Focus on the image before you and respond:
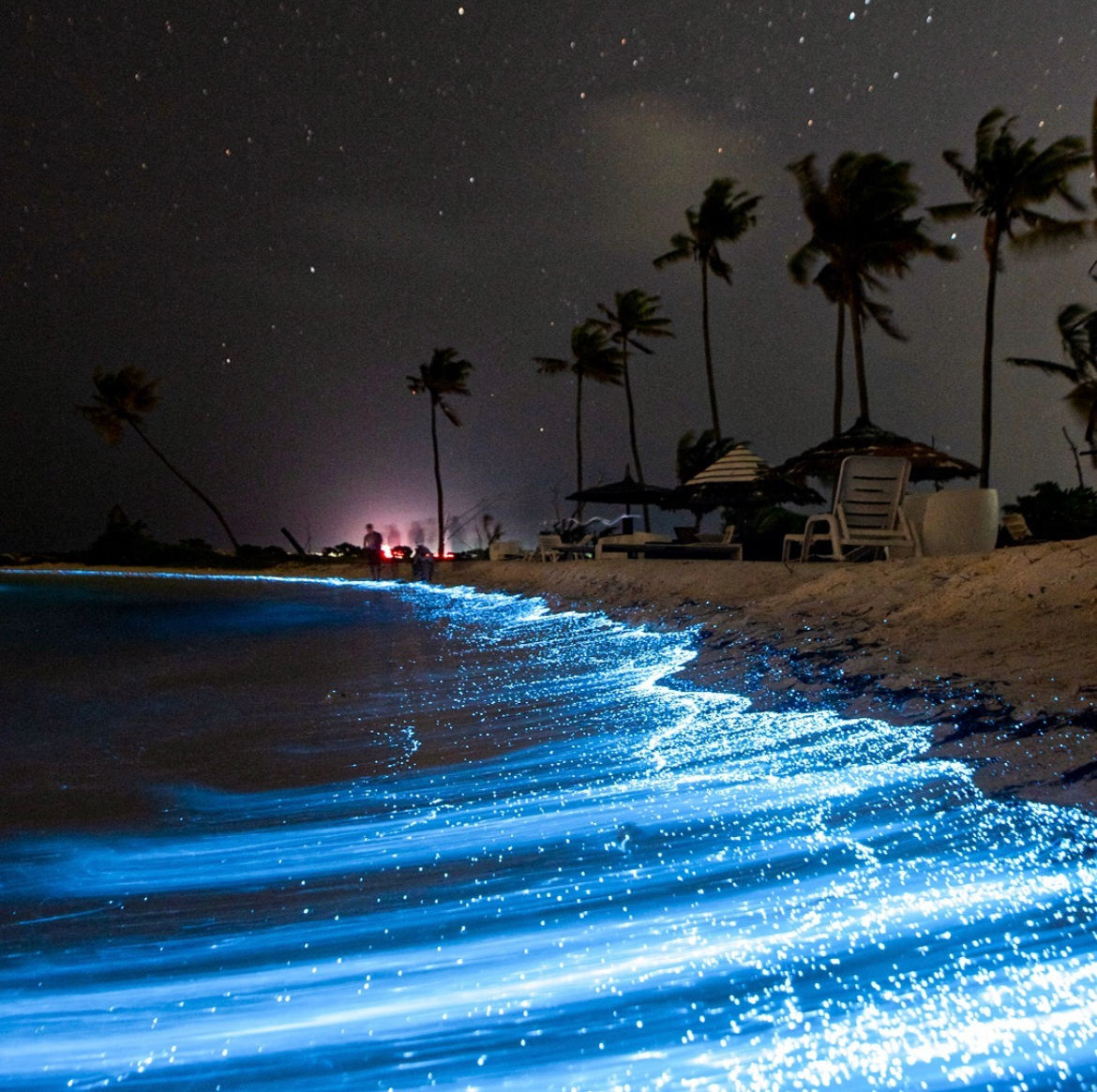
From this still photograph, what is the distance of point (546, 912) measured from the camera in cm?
190

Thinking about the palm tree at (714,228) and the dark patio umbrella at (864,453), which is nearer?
the dark patio umbrella at (864,453)

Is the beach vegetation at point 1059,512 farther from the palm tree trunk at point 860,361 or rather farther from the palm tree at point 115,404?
the palm tree at point 115,404

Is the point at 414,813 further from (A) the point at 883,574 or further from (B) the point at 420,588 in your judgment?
(B) the point at 420,588

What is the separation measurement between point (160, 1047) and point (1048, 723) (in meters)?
2.51

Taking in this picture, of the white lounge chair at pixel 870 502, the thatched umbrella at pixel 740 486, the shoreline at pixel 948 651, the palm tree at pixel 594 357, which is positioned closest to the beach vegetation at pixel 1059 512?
the thatched umbrella at pixel 740 486

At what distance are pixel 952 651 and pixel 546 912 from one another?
2596mm

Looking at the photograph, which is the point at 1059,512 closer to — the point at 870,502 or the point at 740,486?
the point at 740,486

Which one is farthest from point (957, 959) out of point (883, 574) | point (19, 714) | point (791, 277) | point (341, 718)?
point (791, 277)

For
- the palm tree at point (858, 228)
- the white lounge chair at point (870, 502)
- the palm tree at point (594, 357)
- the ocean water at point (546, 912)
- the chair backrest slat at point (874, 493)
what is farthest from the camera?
the palm tree at point (594, 357)

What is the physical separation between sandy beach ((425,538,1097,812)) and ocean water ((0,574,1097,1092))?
0.69 feet

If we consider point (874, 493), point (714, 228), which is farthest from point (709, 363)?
point (874, 493)

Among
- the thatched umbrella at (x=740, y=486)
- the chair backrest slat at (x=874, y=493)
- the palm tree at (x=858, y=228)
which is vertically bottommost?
the chair backrest slat at (x=874, y=493)

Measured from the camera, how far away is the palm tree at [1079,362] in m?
24.6

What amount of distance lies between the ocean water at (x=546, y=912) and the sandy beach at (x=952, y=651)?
0.69ft
